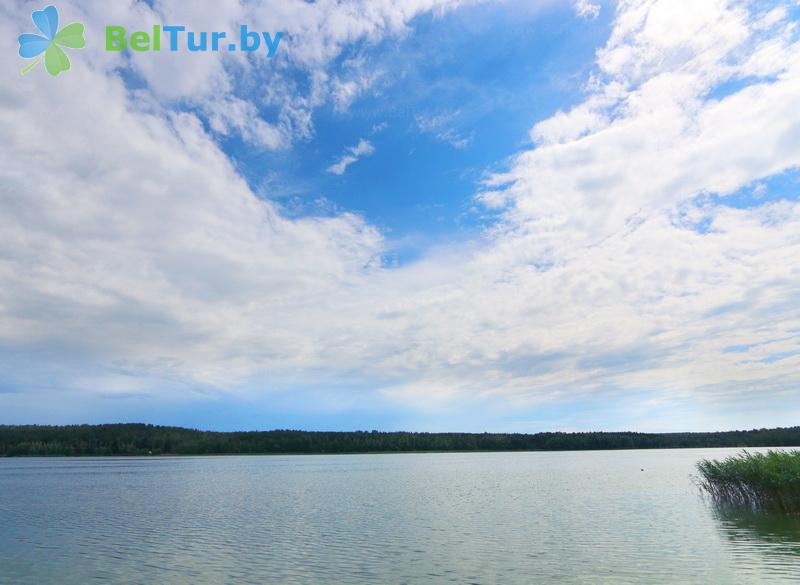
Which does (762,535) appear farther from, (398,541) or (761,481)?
(398,541)

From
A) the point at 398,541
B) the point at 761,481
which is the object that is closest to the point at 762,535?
the point at 761,481

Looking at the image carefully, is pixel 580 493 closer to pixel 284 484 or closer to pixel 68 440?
pixel 284 484

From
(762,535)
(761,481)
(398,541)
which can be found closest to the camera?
(762,535)

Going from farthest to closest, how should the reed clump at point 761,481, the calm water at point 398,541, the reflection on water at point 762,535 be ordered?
the reed clump at point 761,481 < the reflection on water at point 762,535 < the calm water at point 398,541

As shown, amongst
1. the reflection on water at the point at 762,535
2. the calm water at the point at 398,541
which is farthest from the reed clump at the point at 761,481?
the calm water at the point at 398,541

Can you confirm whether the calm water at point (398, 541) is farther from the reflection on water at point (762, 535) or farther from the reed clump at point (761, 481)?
the reed clump at point (761, 481)

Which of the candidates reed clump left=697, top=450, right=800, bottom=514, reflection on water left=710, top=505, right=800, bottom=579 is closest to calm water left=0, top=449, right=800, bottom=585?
reflection on water left=710, top=505, right=800, bottom=579

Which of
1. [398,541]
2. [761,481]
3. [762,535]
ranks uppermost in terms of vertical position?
[761,481]

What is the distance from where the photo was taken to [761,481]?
109 ft

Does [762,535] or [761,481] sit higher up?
[761,481]

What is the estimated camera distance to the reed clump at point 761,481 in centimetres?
3139

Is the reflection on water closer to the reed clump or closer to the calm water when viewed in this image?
the calm water

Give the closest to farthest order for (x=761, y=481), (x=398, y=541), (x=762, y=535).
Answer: (x=762, y=535) → (x=398, y=541) → (x=761, y=481)

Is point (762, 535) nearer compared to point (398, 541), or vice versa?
point (762, 535)
